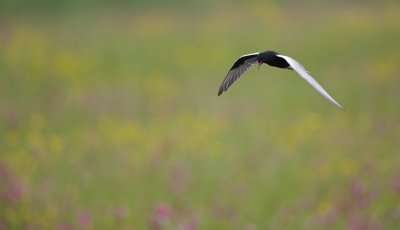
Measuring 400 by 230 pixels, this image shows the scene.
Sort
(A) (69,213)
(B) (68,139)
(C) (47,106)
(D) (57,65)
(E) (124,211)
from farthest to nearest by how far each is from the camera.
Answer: (D) (57,65), (C) (47,106), (B) (68,139), (A) (69,213), (E) (124,211)

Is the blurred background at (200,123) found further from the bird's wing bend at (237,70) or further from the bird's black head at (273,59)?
the bird's black head at (273,59)

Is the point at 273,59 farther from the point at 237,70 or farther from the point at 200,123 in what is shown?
the point at 200,123

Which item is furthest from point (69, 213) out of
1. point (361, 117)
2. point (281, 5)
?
point (281, 5)

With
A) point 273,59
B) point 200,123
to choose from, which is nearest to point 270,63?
point 273,59

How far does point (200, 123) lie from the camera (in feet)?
26.3

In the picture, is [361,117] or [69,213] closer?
[69,213]

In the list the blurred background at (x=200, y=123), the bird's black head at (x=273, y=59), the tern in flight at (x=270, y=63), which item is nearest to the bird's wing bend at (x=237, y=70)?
the tern in flight at (x=270, y=63)

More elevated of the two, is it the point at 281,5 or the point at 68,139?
the point at 281,5

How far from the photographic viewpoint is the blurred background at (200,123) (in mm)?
5504

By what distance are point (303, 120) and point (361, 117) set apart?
73cm

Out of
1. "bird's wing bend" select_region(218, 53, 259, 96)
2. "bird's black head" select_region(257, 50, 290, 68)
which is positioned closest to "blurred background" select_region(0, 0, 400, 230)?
"bird's wing bend" select_region(218, 53, 259, 96)

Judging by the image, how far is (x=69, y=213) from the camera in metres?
5.50

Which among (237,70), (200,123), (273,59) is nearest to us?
(273,59)

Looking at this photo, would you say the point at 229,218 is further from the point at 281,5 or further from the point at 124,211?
the point at 281,5
